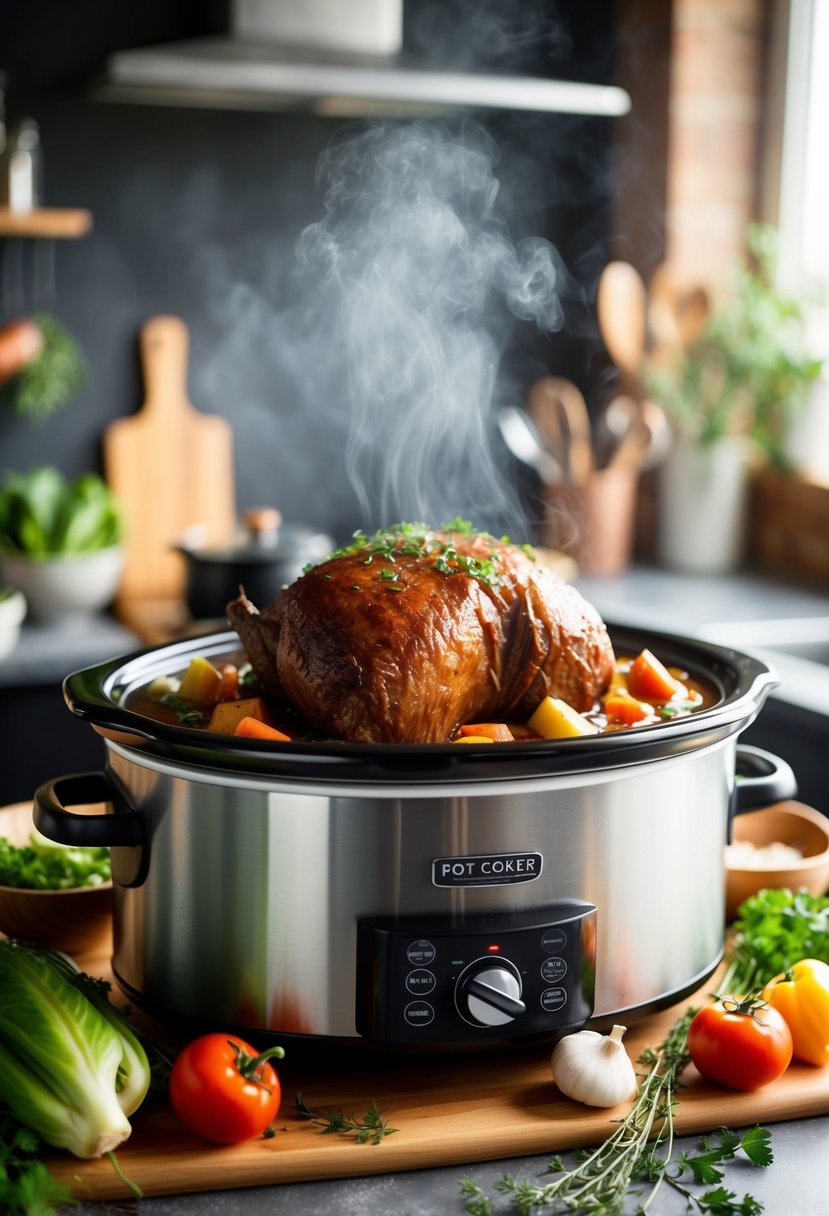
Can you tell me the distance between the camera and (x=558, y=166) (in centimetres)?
423

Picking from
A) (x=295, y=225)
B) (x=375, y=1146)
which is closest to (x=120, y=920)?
(x=375, y=1146)

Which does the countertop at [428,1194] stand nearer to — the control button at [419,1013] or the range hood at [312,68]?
the control button at [419,1013]

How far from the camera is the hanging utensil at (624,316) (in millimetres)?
4020

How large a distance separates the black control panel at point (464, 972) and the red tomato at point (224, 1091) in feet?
0.39

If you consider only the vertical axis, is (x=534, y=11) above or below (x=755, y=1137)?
above

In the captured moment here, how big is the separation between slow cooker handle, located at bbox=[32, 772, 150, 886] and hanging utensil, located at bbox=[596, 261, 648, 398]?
9.55 ft

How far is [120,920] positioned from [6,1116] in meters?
0.28

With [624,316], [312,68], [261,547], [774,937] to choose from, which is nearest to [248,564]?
[261,547]

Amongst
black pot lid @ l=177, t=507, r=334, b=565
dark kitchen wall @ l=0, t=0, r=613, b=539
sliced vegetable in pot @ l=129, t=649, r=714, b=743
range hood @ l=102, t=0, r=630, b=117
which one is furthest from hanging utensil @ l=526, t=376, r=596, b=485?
sliced vegetable in pot @ l=129, t=649, r=714, b=743

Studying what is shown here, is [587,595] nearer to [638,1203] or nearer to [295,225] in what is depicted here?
[295,225]

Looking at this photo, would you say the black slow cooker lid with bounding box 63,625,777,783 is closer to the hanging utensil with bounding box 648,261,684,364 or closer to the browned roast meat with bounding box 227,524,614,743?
the browned roast meat with bounding box 227,524,614,743

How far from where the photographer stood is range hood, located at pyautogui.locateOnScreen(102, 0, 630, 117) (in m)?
3.25

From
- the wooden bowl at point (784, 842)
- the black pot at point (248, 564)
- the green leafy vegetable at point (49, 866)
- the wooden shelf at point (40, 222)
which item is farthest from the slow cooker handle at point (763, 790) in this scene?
the wooden shelf at point (40, 222)

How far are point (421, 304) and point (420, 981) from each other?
3.06 meters
